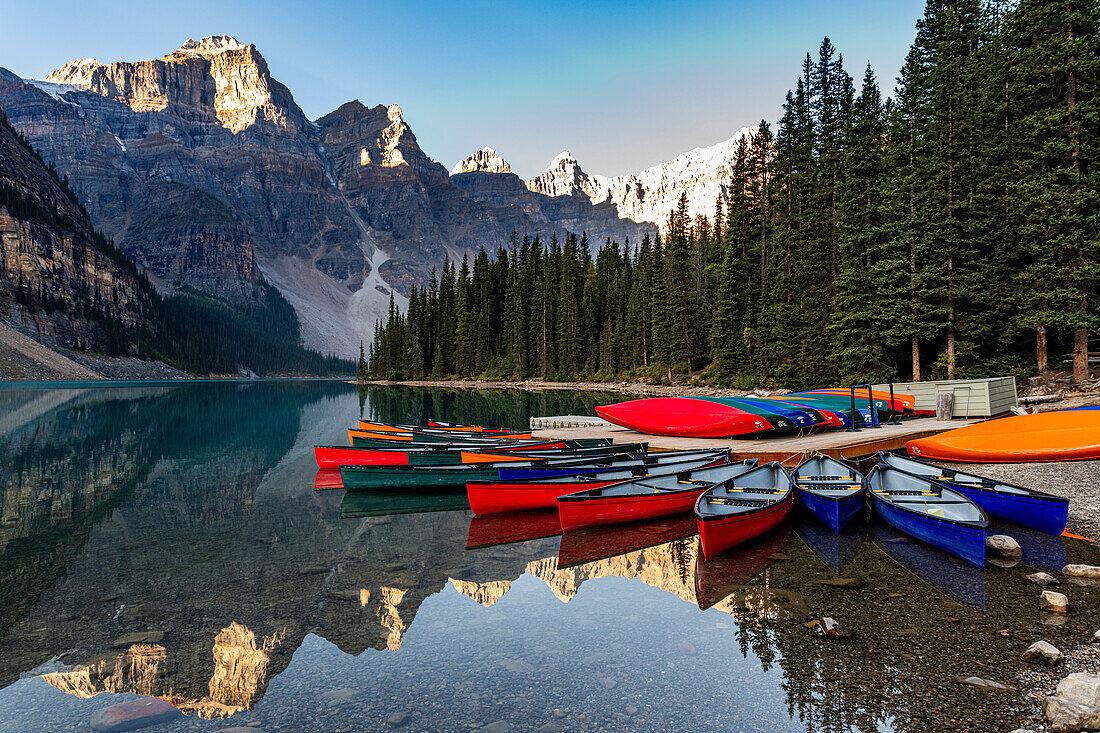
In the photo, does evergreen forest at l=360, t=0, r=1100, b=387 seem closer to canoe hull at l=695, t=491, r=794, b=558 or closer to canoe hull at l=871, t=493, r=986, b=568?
canoe hull at l=871, t=493, r=986, b=568

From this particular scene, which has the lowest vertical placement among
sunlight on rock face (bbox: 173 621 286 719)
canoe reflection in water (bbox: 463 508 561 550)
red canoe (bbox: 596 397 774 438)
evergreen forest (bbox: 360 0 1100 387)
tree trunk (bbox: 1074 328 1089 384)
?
canoe reflection in water (bbox: 463 508 561 550)

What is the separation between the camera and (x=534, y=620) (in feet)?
28.6

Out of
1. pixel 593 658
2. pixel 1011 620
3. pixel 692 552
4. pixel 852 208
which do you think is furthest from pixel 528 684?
pixel 852 208

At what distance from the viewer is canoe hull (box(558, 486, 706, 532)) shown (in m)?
13.2

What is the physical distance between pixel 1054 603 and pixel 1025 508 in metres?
4.67

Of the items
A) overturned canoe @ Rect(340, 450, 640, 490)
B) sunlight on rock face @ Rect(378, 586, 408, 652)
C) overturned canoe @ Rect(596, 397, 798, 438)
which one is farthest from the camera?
overturned canoe @ Rect(596, 397, 798, 438)

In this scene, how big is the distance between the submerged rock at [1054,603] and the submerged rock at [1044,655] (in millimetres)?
1860

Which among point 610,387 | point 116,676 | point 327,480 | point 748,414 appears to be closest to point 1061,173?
point 748,414

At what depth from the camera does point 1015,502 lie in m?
12.0

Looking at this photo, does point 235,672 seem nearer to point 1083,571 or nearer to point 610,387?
point 1083,571

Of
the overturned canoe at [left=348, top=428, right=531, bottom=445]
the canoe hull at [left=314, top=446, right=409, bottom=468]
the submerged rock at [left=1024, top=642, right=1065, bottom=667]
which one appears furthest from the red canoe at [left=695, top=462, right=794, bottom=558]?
the canoe hull at [left=314, top=446, right=409, bottom=468]

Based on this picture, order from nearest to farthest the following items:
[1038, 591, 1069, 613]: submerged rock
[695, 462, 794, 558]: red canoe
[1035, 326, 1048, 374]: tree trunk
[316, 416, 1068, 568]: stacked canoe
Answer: [1038, 591, 1069, 613]: submerged rock, [695, 462, 794, 558]: red canoe, [316, 416, 1068, 568]: stacked canoe, [1035, 326, 1048, 374]: tree trunk

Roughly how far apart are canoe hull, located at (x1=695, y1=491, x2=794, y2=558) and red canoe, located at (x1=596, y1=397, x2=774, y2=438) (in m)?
9.75

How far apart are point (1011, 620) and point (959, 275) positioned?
28.8m
